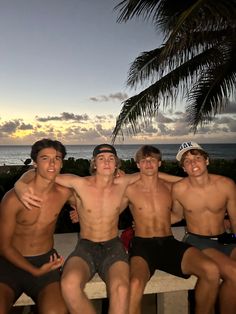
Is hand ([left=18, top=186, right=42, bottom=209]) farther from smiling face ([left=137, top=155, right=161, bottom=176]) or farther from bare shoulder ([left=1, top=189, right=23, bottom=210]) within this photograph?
smiling face ([left=137, top=155, right=161, bottom=176])

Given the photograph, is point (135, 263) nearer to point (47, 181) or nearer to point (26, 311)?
point (47, 181)

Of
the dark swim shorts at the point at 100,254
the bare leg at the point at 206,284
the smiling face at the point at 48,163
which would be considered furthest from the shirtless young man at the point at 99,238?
the bare leg at the point at 206,284

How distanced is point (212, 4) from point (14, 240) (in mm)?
5139

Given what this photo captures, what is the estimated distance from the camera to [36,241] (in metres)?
3.32

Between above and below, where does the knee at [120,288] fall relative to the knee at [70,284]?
below

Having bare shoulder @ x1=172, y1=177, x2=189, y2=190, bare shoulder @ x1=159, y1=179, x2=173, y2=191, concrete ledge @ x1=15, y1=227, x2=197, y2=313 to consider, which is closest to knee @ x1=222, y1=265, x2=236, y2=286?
concrete ledge @ x1=15, y1=227, x2=197, y2=313

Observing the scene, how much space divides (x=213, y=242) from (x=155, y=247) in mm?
719

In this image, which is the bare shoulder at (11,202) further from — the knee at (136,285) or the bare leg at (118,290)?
the knee at (136,285)

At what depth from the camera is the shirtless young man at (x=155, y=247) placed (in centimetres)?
308

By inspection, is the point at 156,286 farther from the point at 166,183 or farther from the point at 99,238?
the point at 166,183

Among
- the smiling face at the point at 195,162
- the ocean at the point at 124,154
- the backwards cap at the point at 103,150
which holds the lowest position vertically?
the ocean at the point at 124,154

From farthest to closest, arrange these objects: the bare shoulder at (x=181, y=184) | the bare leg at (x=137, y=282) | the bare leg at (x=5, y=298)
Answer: the bare shoulder at (x=181, y=184) → the bare leg at (x=137, y=282) → the bare leg at (x=5, y=298)

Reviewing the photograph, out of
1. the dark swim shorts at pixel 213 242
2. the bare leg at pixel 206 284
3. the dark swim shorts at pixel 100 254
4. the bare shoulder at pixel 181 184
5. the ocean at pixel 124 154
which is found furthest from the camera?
the ocean at pixel 124 154

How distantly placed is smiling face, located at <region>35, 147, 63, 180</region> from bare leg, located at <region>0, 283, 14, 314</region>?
3.76 ft
